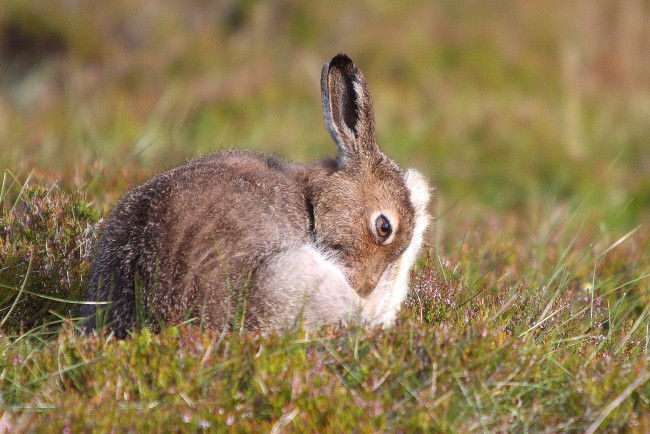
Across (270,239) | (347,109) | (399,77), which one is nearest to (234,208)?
(270,239)

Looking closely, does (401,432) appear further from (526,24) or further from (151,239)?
(526,24)

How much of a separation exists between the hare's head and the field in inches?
12.7

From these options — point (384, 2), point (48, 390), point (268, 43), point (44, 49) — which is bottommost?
point (48, 390)

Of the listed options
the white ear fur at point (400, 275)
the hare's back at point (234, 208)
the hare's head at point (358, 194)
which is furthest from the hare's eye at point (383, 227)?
the hare's back at point (234, 208)

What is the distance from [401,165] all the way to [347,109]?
3707mm

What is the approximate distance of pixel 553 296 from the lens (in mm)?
4547

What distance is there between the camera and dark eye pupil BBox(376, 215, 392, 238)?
5.14m

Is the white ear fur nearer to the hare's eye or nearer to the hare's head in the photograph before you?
the hare's head

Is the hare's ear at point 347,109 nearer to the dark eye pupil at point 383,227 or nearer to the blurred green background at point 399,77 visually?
the dark eye pupil at point 383,227

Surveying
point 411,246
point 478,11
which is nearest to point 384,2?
point 478,11

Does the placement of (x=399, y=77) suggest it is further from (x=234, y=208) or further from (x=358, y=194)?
(x=234, y=208)

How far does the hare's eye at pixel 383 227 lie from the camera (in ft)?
→ 16.9

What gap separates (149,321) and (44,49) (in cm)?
1097

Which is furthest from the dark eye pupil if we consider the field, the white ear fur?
the field
